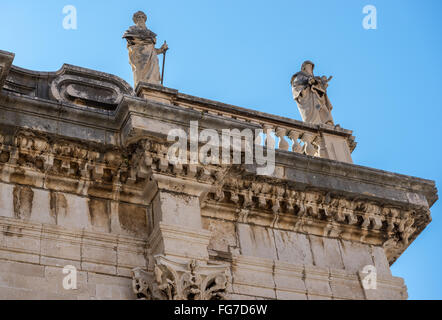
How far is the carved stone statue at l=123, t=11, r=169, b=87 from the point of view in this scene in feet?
37.3

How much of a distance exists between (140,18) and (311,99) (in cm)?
281

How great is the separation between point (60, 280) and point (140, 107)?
2.23m

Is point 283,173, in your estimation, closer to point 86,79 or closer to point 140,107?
point 140,107

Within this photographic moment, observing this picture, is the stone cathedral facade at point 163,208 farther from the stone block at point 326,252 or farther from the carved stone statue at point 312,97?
the carved stone statue at point 312,97

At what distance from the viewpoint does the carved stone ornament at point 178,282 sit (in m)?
8.78

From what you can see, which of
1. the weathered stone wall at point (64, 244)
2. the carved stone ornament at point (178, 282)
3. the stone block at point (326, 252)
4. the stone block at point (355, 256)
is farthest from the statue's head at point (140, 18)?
the carved stone ornament at point (178, 282)

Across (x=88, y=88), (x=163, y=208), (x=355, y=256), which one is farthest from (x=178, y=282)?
(x=88, y=88)

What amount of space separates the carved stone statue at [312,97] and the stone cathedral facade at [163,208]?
114 cm

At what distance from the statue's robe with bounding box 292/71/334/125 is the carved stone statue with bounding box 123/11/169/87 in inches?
86.0

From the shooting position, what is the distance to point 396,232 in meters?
11.3

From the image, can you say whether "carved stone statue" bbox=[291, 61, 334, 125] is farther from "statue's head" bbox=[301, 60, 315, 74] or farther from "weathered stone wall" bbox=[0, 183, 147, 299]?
"weathered stone wall" bbox=[0, 183, 147, 299]
